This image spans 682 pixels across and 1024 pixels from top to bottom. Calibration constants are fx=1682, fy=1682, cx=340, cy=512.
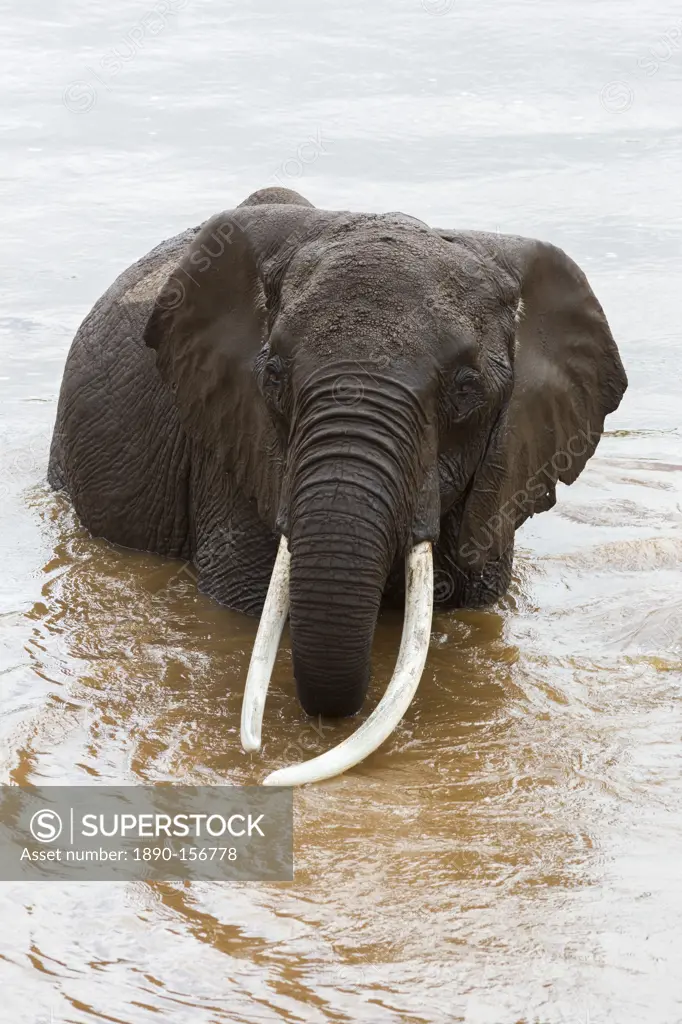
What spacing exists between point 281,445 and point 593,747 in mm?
1969

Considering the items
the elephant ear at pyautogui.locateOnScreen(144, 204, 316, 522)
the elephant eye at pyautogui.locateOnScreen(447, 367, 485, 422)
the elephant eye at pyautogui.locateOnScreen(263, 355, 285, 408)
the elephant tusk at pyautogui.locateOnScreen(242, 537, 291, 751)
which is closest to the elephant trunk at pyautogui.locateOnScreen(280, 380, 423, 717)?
the elephant tusk at pyautogui.locateOnScreen(242, 537, 291, 751)

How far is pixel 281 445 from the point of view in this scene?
778 cm

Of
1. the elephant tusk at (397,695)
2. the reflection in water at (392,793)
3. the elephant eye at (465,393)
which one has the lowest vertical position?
the reflection in water at (392,793)

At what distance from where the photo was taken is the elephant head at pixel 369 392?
6902mm

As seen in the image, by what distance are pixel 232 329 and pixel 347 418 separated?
1.45 metres

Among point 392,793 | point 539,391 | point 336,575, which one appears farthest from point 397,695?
point 539,391

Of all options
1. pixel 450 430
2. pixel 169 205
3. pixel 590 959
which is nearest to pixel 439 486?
pixel 450 430

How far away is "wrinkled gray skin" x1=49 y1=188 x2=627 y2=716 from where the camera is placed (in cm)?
Result: 694

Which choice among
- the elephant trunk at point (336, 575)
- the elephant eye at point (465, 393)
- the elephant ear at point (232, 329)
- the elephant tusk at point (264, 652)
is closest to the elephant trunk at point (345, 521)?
the elephant trunk at point (336, 575)

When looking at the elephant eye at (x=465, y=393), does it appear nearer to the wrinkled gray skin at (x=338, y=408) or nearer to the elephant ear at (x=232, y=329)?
the wrinkled gray skin at (x=338, y=408)

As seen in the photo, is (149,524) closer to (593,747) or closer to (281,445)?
(281,445)

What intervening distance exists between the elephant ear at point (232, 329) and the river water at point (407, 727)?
104 cm

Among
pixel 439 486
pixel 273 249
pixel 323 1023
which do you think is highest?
pixel 273 249

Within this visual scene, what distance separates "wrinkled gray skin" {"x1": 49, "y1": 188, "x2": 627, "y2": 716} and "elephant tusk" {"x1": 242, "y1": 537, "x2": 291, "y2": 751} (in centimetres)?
14
